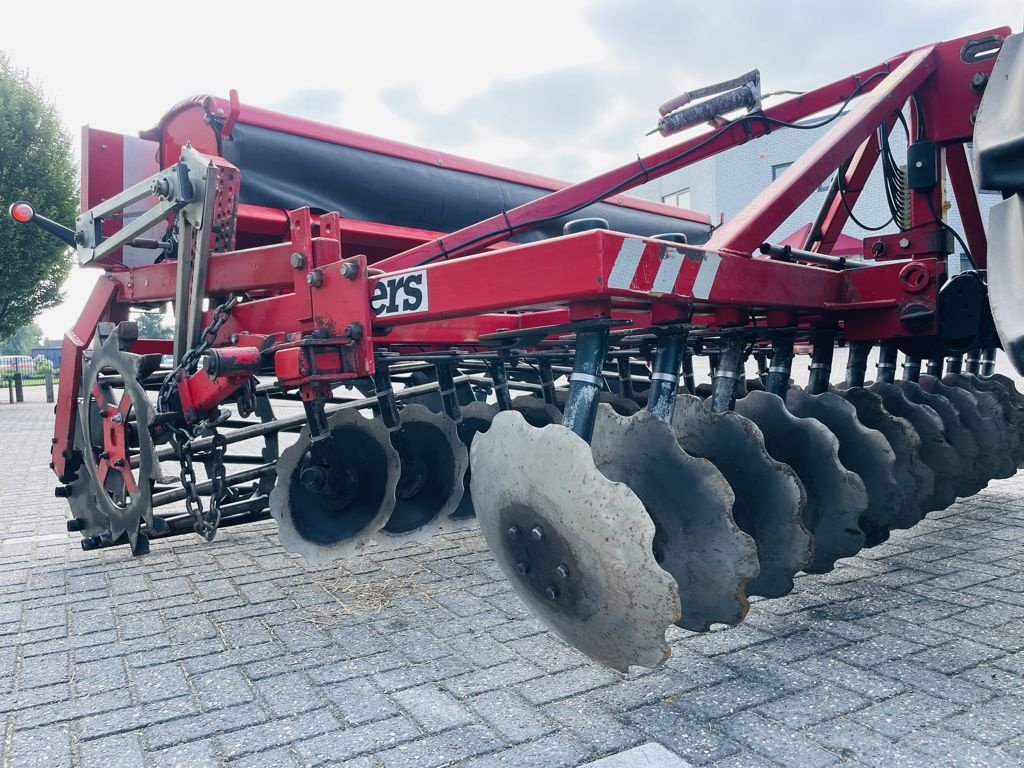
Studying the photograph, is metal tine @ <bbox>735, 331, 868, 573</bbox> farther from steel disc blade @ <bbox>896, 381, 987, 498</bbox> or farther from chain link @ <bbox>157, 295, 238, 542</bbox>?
chain link @ <bbox>157, 295, 238, 542</bbox>

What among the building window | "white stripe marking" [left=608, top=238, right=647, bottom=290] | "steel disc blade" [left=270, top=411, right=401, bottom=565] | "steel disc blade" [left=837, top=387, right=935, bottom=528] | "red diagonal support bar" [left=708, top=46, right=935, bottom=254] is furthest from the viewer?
the building window

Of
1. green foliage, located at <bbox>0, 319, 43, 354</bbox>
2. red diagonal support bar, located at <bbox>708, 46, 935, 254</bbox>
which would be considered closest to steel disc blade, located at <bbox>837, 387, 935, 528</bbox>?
red diagonal support bar, located at <bbox>708, 46, 935, 254</bbox>

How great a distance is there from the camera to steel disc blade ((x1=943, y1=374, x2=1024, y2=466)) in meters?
3.82

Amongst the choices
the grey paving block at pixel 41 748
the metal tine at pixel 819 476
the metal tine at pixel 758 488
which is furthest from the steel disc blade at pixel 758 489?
the grey paving block at pixel 41 748

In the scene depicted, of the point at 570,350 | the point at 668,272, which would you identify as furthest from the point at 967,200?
the point at 668,272

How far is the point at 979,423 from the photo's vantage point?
149 inches

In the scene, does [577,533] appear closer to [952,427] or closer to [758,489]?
[758,489]

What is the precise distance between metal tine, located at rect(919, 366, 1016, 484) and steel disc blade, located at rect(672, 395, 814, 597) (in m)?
1.98

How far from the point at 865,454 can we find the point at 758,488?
0.71m

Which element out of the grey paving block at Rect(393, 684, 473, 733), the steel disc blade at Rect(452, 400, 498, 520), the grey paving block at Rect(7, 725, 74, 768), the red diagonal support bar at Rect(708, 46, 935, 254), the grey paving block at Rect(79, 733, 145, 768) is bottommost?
the grey paving block at Rect(7, 725, 74, 768)

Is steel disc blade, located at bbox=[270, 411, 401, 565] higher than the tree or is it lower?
lower

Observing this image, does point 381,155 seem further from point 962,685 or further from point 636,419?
point 962,685

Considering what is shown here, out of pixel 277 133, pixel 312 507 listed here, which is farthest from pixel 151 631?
pixel 277 133

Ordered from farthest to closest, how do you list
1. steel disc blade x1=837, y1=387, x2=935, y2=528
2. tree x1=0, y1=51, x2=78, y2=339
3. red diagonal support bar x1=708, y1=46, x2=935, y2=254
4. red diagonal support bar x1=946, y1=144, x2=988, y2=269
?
tree x1=0, y1=51, x2=78, y2=339 → red diagonal support bar x1=946, y1=144, x2=988, y2=269 → steel disc blade x1=837, y1=387, x2=935, y2=528 → red diagonal support bar x1=708, y1=46, x2=935, y2=254
